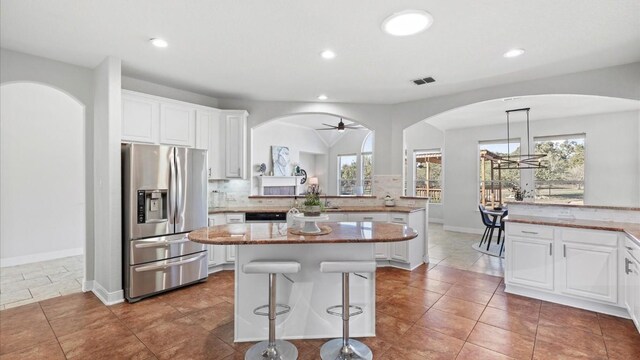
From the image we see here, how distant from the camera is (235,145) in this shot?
15.4 feet

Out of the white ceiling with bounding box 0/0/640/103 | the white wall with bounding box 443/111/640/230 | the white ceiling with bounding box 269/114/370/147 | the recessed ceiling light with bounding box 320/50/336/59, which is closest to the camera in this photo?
the white ceiling with bounding box 0/0/640/103

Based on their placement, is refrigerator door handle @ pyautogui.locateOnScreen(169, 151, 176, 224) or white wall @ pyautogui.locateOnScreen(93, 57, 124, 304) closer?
white wall @ pyautogui.locateOnScreen(93, 57, 124, 304)

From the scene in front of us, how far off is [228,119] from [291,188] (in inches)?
180

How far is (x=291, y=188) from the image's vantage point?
9.03 metres

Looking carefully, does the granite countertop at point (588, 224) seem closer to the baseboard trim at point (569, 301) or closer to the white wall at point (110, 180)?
the baseboard trim at point (569, 301)

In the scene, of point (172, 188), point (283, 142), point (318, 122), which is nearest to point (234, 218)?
point (172, 188)

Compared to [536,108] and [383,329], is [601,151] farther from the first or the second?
[383,329]

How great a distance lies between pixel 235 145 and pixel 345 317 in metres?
3.32

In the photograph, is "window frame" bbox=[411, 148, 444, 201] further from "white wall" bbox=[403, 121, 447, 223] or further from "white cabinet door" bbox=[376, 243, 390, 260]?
"white cabinet door" bbox=[376, 243, 390, 260]

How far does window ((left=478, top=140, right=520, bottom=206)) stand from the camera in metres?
7.30

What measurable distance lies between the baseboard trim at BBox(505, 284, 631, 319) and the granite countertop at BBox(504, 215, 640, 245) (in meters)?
0.79

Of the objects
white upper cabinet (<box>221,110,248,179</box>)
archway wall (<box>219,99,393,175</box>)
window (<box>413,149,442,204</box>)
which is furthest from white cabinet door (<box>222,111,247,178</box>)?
window (<box>413,149,442,204</box>)

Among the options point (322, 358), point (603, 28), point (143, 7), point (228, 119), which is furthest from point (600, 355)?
point (228, 119)

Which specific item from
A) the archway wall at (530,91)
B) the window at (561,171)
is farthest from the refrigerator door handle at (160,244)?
the window at (561,171)
